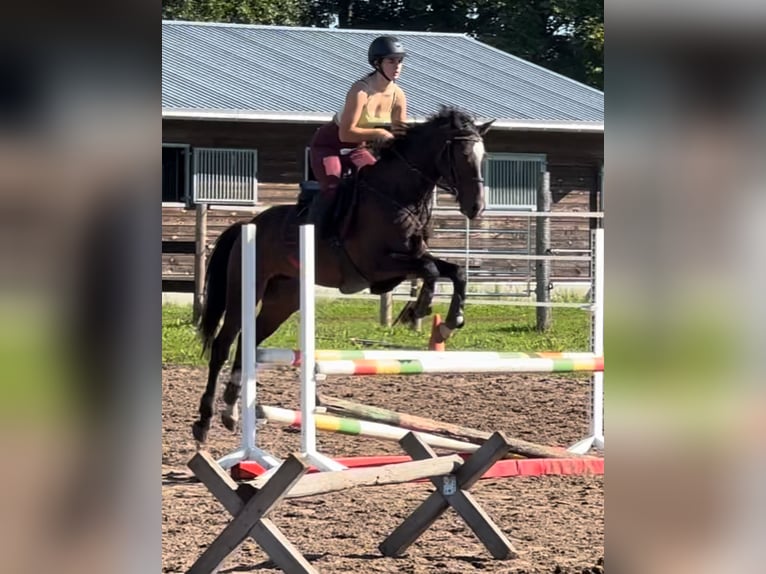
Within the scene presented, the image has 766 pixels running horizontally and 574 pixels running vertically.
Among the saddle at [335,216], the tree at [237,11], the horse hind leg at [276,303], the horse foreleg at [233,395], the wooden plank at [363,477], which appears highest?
the tree at [237,11]

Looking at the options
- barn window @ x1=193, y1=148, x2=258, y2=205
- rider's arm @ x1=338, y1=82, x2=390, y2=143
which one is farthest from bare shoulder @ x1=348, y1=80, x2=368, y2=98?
barn window @ x1=193, y1=148, x2=258, y2=205

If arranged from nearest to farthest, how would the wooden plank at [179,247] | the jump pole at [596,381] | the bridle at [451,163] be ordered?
the jump pole at [596,381] < the bridle at [451,163] < the wooden plank at [179,247]

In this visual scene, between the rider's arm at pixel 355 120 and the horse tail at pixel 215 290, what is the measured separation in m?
0.87

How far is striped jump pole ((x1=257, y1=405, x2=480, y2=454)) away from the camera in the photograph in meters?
4.98

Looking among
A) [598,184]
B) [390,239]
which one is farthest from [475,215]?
[598,184]

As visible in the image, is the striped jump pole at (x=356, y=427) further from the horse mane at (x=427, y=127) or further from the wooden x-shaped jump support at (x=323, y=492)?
the horse mane at (x=427, y=127)

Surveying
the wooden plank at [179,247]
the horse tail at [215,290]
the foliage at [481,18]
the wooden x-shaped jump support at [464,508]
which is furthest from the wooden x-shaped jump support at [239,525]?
the foliage at [481,18]

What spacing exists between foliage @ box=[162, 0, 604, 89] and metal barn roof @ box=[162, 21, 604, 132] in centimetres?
623

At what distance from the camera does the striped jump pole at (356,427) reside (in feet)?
16.4

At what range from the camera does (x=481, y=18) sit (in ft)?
98.9

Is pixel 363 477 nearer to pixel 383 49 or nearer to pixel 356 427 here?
pixel 356 427

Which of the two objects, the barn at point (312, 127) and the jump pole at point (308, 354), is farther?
the barn at point (312, 127)
